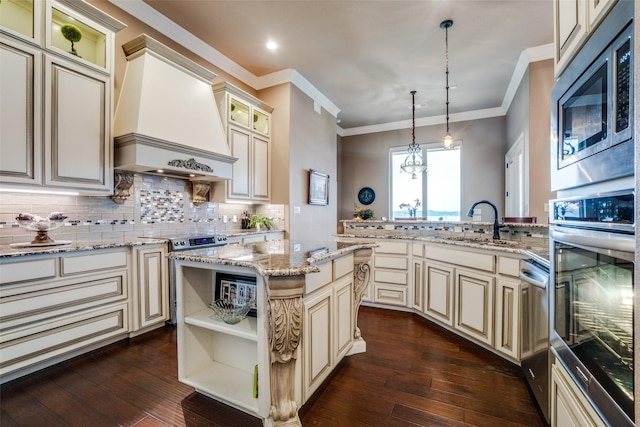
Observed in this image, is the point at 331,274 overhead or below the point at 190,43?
below

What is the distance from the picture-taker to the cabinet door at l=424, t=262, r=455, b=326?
2615mm

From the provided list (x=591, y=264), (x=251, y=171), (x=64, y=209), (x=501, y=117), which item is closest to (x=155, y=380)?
(x=64, y=209)

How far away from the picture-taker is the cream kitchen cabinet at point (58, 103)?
6.52 feet

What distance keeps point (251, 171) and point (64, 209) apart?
2.10 m

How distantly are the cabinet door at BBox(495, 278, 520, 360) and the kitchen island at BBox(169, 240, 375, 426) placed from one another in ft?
3.87

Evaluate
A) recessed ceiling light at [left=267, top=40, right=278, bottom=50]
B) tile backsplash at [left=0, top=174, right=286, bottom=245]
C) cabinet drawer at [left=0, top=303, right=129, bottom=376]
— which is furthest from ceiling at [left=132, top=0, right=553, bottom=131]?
cabinet drawer at [left=0, top=303, right=129, bottom=376]

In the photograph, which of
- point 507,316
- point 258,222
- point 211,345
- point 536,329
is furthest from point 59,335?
point 507,316

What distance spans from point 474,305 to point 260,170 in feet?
10.6

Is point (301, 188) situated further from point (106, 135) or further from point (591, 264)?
point (591, 264)

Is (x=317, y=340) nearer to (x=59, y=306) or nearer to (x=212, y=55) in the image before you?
(x=59, y=306)

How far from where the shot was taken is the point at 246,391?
1.54m

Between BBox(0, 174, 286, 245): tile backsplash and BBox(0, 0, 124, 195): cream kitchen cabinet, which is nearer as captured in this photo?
BBox(0, 0, 124, 195): cream kitchen cabinet

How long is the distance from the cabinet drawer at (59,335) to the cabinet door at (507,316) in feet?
10.4

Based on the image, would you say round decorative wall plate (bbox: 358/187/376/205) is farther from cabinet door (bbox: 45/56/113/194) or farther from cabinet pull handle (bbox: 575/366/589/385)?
cabinet pull handle (bbox: 575/366/589/385)
